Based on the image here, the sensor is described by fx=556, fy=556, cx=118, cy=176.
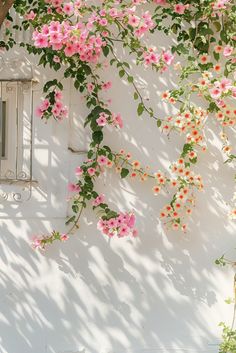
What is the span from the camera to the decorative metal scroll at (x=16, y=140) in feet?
13.0

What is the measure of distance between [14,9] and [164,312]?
243 cm

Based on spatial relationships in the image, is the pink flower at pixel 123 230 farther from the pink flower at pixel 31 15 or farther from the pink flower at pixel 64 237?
the pink flower at pixel 31 15

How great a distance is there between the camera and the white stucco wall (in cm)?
398

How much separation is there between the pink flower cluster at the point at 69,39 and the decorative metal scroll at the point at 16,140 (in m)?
0.43


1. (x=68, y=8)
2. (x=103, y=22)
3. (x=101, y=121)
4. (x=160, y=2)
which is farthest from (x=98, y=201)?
(x=160, y=2)

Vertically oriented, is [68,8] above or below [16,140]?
above

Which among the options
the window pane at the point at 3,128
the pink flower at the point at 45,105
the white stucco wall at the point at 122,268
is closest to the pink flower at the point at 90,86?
the white stucco wall at the point at 122,268

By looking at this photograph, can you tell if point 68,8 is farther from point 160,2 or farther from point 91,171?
point 91,171

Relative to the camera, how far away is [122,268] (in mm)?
4047

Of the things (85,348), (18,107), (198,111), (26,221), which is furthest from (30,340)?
(198,111)

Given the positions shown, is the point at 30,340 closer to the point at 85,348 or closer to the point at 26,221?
the point at 85,348

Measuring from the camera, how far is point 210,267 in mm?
4086

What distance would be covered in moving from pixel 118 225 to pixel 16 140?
3.12 feet

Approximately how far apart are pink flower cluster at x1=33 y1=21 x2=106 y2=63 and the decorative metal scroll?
427 mm
